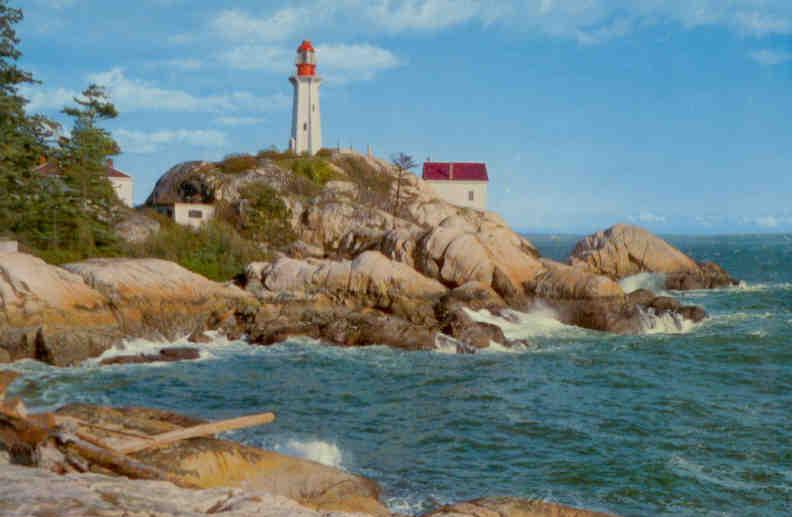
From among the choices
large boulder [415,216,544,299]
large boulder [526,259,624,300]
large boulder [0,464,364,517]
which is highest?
large boulder [415,216,544,299]

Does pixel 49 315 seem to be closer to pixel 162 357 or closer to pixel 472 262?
pixel 162 357

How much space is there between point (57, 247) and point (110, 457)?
2522 centimetres

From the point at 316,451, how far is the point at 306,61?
180ft

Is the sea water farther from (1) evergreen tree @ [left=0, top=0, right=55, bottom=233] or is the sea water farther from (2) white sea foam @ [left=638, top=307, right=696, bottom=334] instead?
(1) evergreen tree @ [left=0, top=0, right=55, bottom=233]

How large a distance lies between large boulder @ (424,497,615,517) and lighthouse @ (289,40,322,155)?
184 feet

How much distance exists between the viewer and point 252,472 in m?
10.5

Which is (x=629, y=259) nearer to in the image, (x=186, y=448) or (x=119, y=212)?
(x=119, y=212)

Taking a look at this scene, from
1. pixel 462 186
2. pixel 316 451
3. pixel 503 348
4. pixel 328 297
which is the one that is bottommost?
pixel 316 451

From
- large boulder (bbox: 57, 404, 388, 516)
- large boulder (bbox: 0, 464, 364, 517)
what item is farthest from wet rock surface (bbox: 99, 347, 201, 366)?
large boulder (bbox: 0, 464, 364, 517)

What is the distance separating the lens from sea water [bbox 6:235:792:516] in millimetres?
12305

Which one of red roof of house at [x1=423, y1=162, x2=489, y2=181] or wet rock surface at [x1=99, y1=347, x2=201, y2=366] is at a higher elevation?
red roof of house at [x1=423, y1=162, x2=489, y2=181]

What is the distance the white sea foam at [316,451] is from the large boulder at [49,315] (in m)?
10.5

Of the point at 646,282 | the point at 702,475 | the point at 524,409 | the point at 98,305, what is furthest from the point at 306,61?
the point at 702,475

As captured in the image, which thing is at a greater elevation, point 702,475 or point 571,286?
point 571,286
